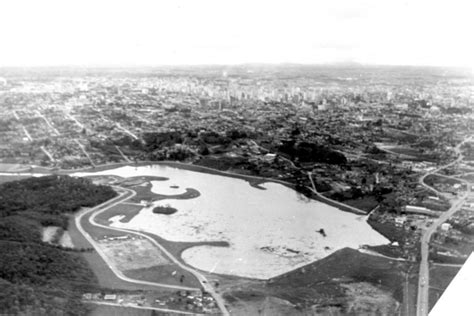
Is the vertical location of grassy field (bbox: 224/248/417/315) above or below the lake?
below

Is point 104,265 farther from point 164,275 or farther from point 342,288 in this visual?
point 342,288

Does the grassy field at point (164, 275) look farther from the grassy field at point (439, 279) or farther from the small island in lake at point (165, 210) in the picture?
the grassy field at point (439, 279)

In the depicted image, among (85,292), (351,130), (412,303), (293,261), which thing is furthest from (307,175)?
(85,292)

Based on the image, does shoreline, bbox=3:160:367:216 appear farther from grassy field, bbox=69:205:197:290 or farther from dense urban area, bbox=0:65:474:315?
grassy field, bbox=69:205:197:290

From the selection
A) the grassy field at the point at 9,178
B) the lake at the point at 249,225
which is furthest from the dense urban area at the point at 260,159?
the lake at the point at 249,225

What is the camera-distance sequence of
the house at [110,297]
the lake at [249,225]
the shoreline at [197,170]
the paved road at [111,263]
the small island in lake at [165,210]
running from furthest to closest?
1. the small island in lake at [165,210]
2. the shoreline at [197,170]
3. the lake at [249,225]
4. the paved road at [111,263]
5. the house at [110,297]

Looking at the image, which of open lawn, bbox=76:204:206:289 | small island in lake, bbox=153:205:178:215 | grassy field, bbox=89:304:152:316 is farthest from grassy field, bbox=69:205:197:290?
small island in lake, bbox=153:205:178:215

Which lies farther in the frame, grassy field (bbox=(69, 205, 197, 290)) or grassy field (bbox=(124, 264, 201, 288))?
grassy field (bbox=(124, 264, 201, 288))
